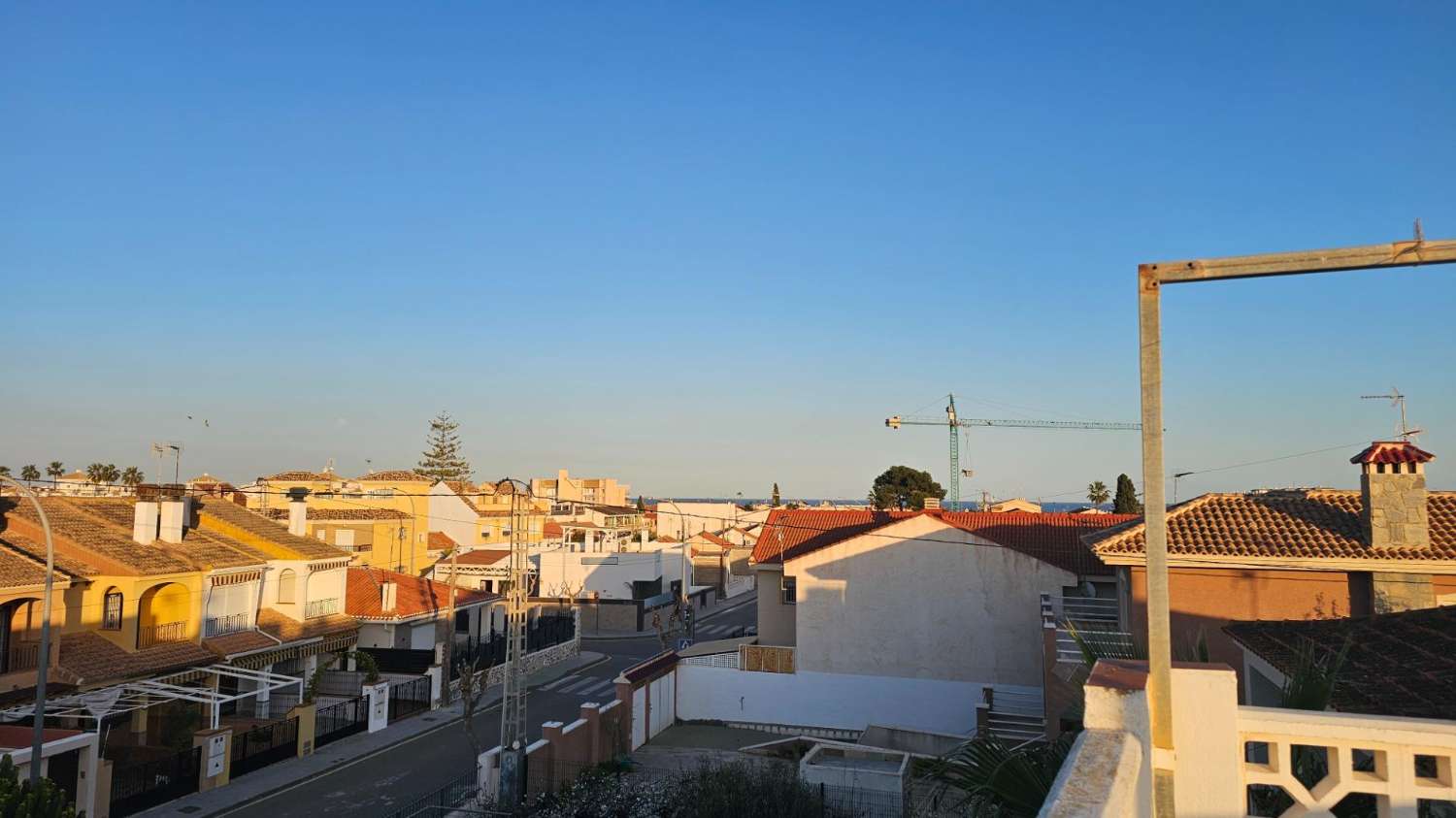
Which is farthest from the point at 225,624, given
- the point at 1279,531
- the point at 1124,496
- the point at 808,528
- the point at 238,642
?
the point at 1124,496

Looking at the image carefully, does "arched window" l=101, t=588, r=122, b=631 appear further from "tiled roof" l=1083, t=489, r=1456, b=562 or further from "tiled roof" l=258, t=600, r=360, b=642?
"tiled roof" l=1083, t=489, r=1456, b=562

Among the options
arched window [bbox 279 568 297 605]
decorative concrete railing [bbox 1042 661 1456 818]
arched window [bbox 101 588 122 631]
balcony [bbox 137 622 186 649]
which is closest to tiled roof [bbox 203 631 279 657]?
balcony [bbox 137 622 186 649]

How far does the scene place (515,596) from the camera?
918 inches

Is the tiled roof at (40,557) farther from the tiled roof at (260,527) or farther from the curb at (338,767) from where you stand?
the curb at (338,767)

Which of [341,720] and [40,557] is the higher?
[40,557]

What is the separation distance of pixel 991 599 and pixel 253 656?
23.6m

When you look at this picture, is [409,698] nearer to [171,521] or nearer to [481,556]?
[171,521]

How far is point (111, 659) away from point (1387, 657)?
2781 centimetres

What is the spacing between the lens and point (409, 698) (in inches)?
1272

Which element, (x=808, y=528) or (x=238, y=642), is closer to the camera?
(x=238, y=642)

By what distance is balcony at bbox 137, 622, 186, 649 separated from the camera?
26.3 m

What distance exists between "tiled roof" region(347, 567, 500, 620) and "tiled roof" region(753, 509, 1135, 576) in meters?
14.9

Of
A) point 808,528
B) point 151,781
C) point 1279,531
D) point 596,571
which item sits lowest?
point 151,781

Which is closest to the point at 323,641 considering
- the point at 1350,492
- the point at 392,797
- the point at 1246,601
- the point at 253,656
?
the point at 253,656
